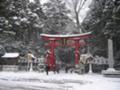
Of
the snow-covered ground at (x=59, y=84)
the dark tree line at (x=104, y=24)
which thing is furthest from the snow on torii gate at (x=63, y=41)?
the snow-covered ground at (x=59, y=84)

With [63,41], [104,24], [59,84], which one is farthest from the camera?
[63,41]

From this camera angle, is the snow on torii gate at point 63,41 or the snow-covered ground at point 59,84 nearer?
the snow-covered ground at point 59,84

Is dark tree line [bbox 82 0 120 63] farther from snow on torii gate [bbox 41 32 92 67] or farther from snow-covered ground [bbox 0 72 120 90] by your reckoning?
snow-covered ground [bbox 0 72 120 90]

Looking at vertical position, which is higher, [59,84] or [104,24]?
[104,24]

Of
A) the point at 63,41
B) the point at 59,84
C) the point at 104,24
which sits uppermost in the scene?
the point at 104,24

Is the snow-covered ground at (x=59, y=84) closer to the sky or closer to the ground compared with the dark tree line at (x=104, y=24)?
closer to the ground

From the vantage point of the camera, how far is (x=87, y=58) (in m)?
27.5

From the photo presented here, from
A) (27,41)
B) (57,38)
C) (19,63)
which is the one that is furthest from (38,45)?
(57,38)

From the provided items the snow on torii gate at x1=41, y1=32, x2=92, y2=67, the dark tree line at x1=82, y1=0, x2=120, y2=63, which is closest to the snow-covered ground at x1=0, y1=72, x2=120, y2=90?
the dark tree line at x1=82, y1=0, x2=120, y2=63

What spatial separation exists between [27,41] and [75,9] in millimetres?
9420

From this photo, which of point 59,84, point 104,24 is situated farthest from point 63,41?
point 59,84

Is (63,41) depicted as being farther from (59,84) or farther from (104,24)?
(59,84)

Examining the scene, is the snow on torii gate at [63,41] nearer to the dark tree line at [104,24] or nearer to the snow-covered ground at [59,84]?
the dark tree line at [104,24]

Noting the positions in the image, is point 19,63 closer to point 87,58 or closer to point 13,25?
Result: point 13,25
